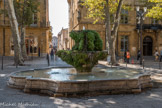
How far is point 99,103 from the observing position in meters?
5.23

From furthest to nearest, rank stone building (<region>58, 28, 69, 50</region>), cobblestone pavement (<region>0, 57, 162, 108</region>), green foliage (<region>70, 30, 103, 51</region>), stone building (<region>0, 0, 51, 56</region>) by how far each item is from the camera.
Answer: stone building (<region>58, 28, 69, 50</region>)
stone building (<region>0, 0, 51, 56</region>)
green foliage (<region>70, 30, 103, 51</region>)
cobblestone pavement (<region>0, 57, 162, 108</region>)

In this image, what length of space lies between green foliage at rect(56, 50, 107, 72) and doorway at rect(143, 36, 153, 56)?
26.9 metres

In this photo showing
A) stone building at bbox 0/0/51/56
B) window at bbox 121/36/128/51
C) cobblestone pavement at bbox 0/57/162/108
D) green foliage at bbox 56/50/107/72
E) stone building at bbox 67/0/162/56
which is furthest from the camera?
window at bbox 121/36/128/51

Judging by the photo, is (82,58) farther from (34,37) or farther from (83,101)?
(34,37)

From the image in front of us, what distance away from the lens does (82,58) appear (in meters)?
8.07

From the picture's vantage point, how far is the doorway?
33.1m

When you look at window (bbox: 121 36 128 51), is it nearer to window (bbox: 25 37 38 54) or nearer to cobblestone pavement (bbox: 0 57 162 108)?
window (bbox: 25 37 38 54)

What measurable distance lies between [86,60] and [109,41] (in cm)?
948

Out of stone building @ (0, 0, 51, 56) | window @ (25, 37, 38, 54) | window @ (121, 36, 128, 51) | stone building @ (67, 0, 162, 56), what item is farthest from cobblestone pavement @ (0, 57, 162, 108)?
window @ (25, 37, 38, 54)

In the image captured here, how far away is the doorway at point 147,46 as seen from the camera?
1304 inches

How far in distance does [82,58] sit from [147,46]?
2797 centimetres

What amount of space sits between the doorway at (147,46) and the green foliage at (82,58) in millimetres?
26885

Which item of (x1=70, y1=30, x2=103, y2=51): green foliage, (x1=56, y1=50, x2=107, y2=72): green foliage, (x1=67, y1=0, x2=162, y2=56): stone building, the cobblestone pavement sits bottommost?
the cobblestone pavement

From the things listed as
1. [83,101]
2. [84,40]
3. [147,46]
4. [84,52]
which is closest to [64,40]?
[147,46]
